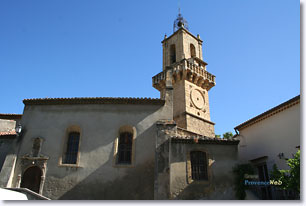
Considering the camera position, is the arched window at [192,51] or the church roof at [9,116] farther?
the arched window at [192,51]

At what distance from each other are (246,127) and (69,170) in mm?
11620

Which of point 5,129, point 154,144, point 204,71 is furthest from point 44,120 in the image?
point 204,71

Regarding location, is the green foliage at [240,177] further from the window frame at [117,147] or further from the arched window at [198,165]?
the window frame at [117,147]

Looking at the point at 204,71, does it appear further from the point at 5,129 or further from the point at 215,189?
the point at 5,129

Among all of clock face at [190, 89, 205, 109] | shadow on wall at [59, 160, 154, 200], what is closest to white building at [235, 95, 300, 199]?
clock face at [190, 89, 205, 109]

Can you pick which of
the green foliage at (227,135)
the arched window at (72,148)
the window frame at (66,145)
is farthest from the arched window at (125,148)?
the green foliage at (227,135)

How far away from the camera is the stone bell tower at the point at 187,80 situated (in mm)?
20047

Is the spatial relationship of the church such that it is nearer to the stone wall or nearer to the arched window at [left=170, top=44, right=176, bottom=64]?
the stone wall

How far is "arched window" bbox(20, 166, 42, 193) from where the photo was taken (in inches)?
519

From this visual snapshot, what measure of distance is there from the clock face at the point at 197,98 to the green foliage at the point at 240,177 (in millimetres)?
9287

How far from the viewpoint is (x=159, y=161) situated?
1200 centimetres

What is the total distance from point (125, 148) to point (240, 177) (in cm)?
623

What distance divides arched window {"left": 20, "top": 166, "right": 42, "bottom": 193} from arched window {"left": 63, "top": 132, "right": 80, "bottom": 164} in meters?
1.70

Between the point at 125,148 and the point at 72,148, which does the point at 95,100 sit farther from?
the point at 125,148
